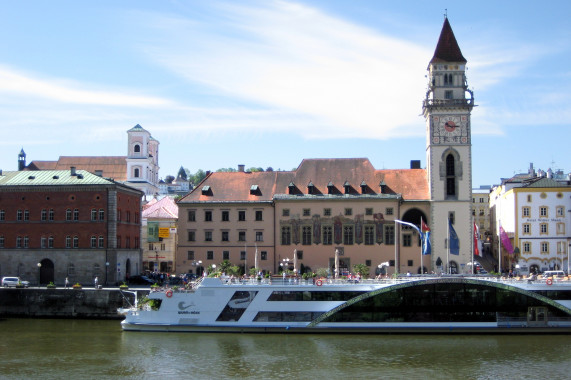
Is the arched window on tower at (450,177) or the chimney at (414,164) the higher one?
the chimney at (414,164)

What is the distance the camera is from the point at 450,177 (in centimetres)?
7069

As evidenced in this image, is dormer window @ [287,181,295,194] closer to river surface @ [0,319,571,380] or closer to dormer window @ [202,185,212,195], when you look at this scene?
dormer window @ [202,185,212,195]

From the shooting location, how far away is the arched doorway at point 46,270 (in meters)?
67.6

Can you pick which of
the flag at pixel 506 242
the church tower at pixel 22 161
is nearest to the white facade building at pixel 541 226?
the flag at pixel 506 242

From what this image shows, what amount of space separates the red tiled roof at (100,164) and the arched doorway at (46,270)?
56558 mm

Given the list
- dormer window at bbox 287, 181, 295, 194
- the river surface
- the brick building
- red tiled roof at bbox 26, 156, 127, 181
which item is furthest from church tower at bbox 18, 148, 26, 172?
the river surface

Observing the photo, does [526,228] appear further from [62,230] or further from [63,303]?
[63,303]

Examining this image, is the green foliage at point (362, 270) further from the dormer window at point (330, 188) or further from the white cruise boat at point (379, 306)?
the white cruise boat at point (379, 306)

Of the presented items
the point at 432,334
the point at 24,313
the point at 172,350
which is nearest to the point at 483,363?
the point at 432,334

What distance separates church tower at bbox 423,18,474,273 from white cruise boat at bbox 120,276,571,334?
23217 millimetres

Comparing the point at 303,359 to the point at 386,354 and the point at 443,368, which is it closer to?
the point at 386,354

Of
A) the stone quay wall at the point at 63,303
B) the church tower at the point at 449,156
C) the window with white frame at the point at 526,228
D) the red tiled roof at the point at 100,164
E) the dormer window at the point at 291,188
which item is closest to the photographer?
the stone quay wall at the point at 63,303

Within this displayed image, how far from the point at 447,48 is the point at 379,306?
115 ft

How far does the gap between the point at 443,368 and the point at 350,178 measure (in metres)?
37.9
